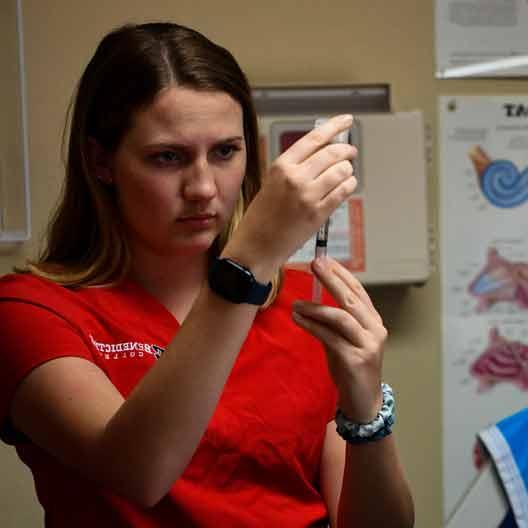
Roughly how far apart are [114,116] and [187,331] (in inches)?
13.1

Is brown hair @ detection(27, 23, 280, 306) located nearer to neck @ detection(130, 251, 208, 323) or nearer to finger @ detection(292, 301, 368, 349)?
neck @ detection(130, 251, 208, 323)

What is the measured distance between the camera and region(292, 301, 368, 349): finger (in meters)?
0.83

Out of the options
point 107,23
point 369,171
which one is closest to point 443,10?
point 369,171

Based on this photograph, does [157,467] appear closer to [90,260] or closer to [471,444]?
[90,260]

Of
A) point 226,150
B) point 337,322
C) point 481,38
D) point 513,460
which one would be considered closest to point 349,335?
point 337,322

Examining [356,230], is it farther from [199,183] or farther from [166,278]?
[199,183]

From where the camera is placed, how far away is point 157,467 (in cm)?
75

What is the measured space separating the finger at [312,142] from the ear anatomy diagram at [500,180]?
3.29 ft

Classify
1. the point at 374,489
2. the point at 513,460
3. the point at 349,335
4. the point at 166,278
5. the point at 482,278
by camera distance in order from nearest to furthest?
the point at 349,335 → the point at 374,489 → the point at 166,278 → the point at 513,460 → the point at 482,278

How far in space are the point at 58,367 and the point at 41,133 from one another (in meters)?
0.85

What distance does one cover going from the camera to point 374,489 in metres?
0.95

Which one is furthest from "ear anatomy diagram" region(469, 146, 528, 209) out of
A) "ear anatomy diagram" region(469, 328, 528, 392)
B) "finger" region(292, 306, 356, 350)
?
"finger" region(292, 306, 356, 350)

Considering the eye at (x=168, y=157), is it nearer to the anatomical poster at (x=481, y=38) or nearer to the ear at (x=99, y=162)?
the ear at (x=99, y=162)

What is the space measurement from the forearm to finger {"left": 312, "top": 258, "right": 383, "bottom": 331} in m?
0.15
